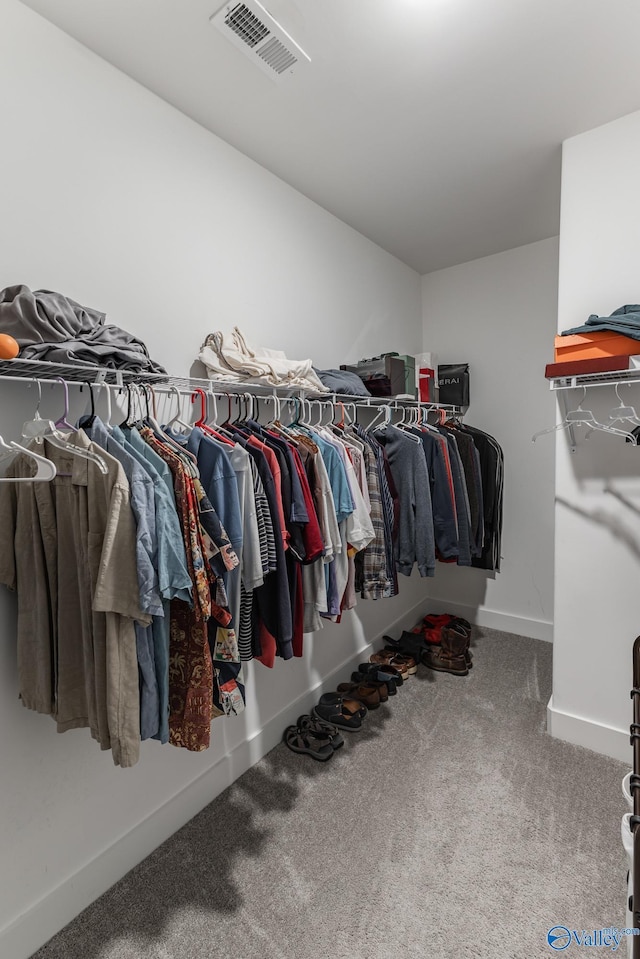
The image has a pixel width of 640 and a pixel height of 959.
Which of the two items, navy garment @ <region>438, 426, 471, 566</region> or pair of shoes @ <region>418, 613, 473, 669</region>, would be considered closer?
navy garment @ <region>438, 426, 471, 566</region>

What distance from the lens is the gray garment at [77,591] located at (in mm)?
1126

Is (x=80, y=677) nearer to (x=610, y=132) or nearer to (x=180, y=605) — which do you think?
(x=180, y=605)

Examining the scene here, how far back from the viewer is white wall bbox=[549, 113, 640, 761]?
2.02 m

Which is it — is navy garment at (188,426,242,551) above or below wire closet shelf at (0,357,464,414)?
below

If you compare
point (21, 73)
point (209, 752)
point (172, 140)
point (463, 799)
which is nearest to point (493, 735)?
point (463, 799)

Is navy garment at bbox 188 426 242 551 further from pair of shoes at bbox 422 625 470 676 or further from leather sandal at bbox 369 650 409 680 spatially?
pair of shoes at bbox 422 625 470 676

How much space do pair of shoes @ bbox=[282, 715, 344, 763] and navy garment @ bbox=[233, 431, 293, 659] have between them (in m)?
0.85

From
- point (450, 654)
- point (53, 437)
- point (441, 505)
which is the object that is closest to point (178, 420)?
point (53, 437)

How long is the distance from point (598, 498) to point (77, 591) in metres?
2.13

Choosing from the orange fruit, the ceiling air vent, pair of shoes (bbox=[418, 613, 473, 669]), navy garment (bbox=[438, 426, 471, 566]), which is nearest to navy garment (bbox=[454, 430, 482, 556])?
navy garment (bbox=[438, 426, 471, 566])

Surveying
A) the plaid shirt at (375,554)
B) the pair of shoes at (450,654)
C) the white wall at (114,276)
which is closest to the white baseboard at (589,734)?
the pair of shoes at (450,654)

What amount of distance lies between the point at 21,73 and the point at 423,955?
2.85 m

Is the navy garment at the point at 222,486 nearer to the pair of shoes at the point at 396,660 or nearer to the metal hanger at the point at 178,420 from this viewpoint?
the metal hanger at the point at 178,420

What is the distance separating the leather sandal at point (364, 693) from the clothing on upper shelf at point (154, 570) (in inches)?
38.3
